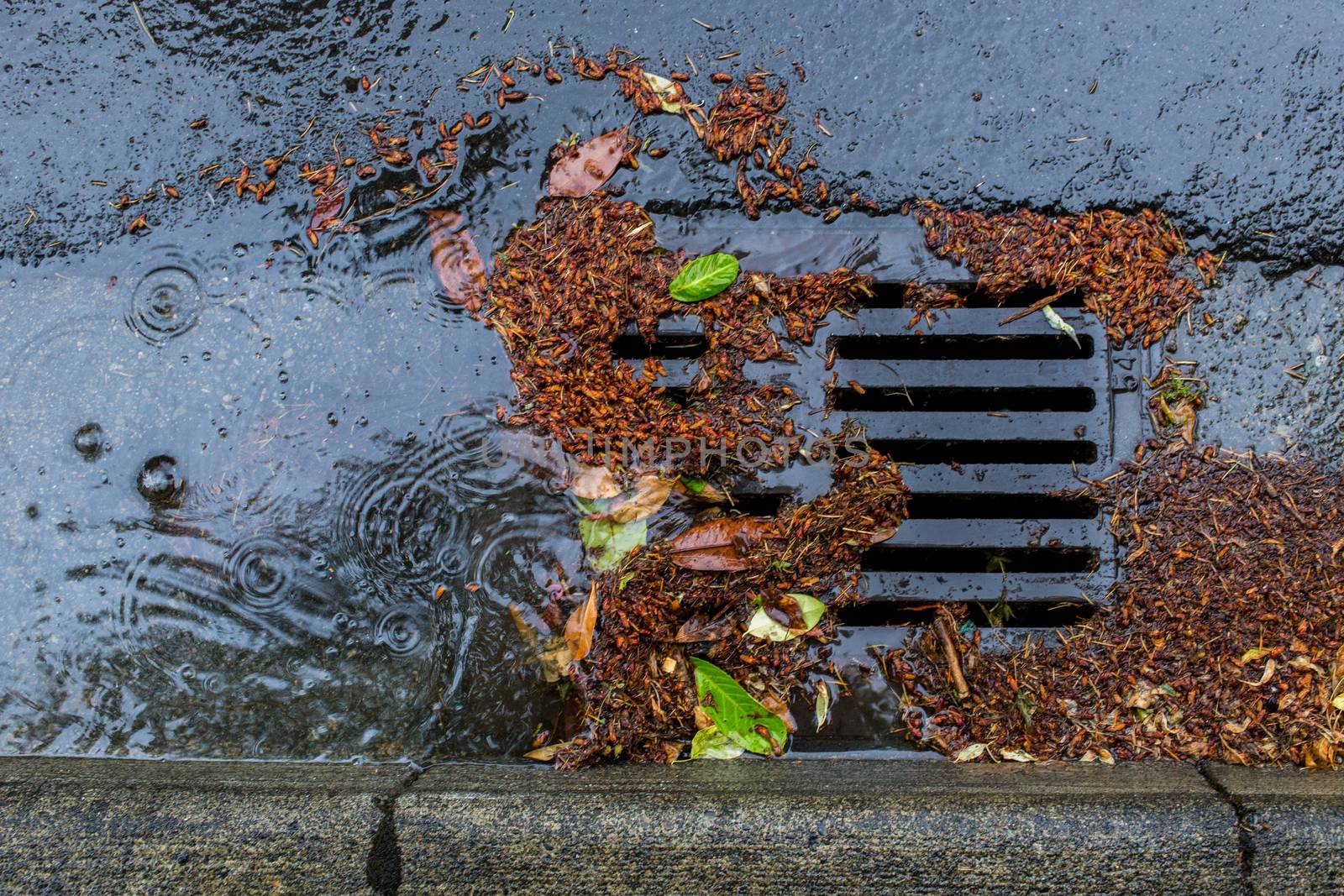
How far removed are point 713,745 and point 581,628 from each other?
1.45ft

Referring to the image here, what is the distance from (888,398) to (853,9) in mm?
1051

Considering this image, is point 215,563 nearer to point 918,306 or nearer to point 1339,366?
point 918,306

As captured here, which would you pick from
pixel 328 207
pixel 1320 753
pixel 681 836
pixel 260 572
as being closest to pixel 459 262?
pixel 328 207

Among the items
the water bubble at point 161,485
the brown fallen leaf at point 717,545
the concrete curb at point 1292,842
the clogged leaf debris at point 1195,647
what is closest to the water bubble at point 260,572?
the water bubble at point 161,485

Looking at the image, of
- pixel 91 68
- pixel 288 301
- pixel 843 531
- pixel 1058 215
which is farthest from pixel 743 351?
pixel 91 68

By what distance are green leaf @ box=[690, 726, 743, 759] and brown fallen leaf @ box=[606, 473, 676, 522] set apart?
56 cm

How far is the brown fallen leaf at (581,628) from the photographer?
2.10 meters

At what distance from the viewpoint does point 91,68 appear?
88.8 inches

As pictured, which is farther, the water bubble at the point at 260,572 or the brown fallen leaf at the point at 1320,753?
the water bubble at the point at 260,572

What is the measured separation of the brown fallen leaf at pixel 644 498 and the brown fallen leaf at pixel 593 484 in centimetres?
4

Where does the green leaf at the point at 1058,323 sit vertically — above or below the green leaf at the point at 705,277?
below

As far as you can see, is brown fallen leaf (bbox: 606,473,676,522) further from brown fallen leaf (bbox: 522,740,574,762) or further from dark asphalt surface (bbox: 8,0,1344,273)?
dark asphalt surface (bbox: 8,0,1344,273)

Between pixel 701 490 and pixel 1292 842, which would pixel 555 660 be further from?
pixel 1292 842

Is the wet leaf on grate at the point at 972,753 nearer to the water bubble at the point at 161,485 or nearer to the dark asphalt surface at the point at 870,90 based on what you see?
the dark asphalt surface at the point at 870,90
